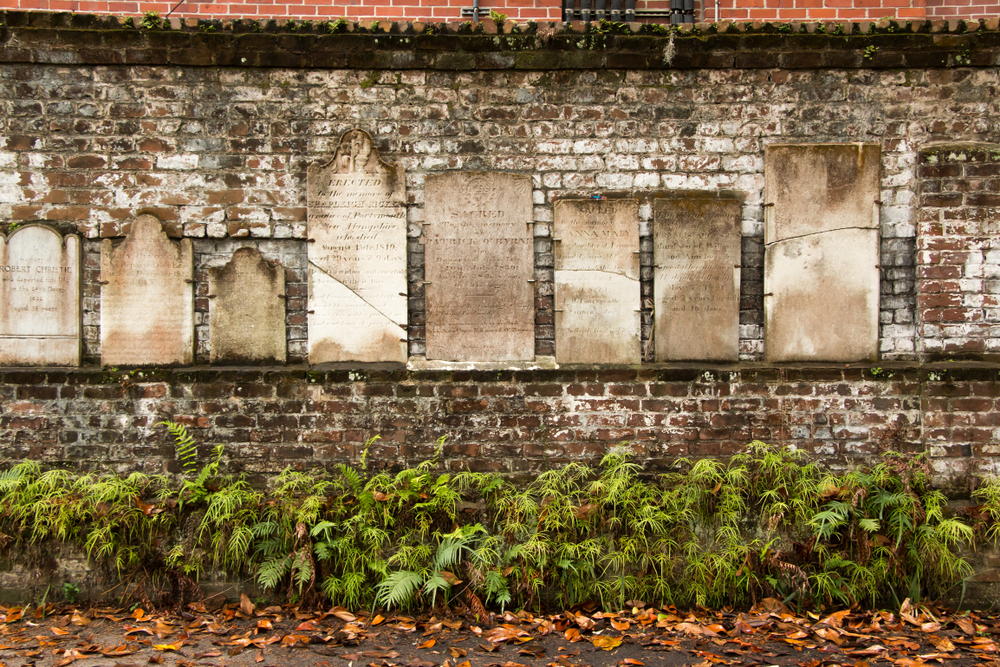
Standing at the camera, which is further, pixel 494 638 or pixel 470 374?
pixel 470 374

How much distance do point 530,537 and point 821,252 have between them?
3.00m

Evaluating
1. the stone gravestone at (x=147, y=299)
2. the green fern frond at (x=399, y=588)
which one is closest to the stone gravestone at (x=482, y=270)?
the green fern frond at (x=399, y=588)

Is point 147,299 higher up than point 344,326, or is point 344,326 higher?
point 147,299

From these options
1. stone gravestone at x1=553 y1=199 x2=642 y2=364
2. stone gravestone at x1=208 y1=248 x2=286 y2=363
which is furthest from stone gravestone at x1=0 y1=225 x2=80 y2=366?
stone gravestone at x1=553 y1=199 x2=642 y2=364

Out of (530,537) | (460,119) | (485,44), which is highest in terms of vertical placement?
(485,44)

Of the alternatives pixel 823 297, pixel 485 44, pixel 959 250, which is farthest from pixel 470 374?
pixel 959 250

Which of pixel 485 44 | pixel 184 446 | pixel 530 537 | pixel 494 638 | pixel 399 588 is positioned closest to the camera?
pixel 494 638

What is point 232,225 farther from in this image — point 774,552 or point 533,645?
point 774,552

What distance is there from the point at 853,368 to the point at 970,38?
8.43ft

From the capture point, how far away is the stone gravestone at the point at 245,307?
4570 millimetres

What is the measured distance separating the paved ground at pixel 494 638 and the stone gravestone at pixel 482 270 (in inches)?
74.3

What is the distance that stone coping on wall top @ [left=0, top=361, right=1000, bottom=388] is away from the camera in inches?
177

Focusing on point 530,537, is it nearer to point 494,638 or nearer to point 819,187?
point 494,638

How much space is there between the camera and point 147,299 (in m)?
4.56
